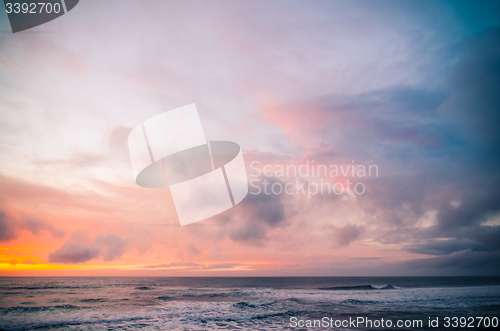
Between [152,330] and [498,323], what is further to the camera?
[498,323]

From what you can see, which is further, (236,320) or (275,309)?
(275,309)

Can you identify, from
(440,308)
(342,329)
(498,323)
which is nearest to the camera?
(342,329)

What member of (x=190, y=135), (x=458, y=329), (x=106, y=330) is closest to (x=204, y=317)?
(x=106, y=330)

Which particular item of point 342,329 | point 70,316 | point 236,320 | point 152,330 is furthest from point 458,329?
point 70,316

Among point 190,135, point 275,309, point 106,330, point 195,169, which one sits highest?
point 190,135

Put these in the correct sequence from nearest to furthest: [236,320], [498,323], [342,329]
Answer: [342,329] → [498,323] → [236,320]

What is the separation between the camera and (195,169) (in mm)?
13984

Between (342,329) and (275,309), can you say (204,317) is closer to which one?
(275,309)

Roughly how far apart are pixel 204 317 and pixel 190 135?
37.5ft

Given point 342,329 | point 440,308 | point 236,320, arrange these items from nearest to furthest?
point 342,329 → point 236,320 → point 440,308

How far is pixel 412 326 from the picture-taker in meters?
12.8

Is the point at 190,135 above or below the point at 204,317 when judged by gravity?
above

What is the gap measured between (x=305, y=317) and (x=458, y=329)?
7.75m

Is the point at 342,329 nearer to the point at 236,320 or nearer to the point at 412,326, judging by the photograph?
the point at 412,326
